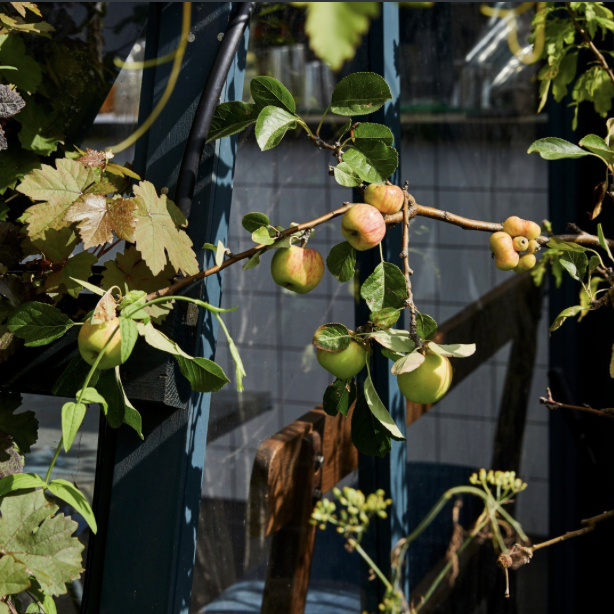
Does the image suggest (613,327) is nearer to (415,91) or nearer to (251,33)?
(415,91)

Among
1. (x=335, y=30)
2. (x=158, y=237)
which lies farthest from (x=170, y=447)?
(x=335, y=30)

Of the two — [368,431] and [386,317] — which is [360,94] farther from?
[368,431]

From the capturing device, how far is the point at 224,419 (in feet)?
3.55

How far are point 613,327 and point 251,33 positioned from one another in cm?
113

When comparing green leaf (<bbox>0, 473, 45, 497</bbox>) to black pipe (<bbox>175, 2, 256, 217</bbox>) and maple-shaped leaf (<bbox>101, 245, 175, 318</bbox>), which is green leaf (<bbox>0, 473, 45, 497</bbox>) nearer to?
maple-shaped leaf (<bbox>101, 245, 175, 318</bbox>)

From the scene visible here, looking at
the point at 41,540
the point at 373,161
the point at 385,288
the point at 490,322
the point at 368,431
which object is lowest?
the point at 41,540

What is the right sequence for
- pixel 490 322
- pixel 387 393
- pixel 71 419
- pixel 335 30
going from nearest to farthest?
pixel 335 30 → pixel 71 419 → pixel 387 393 → pixel 490 322

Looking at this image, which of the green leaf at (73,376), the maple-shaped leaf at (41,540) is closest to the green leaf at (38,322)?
the green leaf at (73,376)

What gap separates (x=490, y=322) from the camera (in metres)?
1.89

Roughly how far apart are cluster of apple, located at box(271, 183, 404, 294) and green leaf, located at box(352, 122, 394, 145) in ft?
0.14

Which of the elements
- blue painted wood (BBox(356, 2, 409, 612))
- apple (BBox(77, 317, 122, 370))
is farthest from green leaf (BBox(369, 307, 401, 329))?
blue painted wood (BBox(356, 2, 409, 612))

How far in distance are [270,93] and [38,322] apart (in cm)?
30

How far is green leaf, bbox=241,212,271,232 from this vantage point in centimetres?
64

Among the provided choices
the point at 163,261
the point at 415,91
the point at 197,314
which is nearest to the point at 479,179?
the point at 415,91
